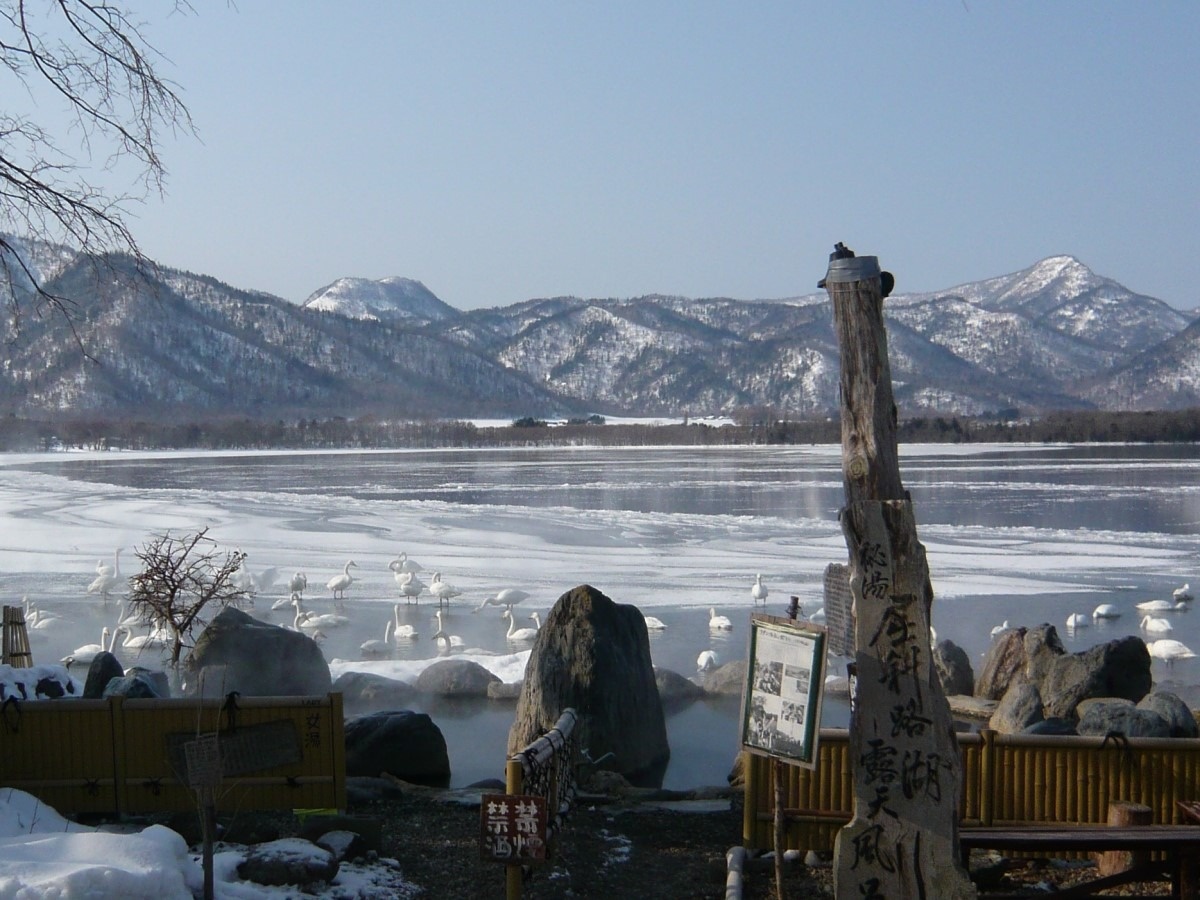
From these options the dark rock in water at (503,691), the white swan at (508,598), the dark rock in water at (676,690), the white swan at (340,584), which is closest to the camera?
the dark rock in water at (676,690)

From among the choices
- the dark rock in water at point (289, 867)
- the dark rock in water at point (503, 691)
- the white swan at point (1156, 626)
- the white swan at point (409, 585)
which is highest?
the dark rock in water at point (289, 867)

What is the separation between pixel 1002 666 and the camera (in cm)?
1347

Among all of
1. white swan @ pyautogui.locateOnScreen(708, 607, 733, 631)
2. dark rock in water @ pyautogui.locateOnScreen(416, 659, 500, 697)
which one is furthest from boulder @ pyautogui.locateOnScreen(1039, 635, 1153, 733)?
dark rock in water @ pyautogui.locateOnScreen(416, 659, 500, 697)

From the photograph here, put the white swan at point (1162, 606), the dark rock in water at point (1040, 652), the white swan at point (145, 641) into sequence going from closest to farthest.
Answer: the dark rock in water at point (1040, 652)
the white swan at point (145, 641)
the white swan at point (1162, 606)

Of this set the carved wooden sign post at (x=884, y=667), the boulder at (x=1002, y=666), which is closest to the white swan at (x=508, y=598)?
the boulder at (x=1002, y=666)

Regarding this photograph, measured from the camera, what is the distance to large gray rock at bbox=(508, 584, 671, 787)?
10062mm

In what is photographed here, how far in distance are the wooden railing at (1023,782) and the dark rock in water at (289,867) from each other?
2274mm

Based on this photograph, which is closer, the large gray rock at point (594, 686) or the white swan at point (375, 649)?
the large gray rock at point (594, 686)

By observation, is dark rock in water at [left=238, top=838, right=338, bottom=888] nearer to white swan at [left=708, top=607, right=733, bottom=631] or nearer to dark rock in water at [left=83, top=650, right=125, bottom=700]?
dark rock in water at [left=83, top=650, right=125, bottom=700]

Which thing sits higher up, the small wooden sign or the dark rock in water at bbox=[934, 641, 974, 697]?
the small wooden sign

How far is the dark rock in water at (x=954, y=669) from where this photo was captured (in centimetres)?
1341

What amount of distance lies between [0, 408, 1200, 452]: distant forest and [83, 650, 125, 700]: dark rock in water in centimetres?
7874

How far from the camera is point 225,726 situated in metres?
6.94

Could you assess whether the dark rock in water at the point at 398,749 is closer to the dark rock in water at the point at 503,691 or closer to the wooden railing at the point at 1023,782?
the dark rock in water at the point at 503,691
